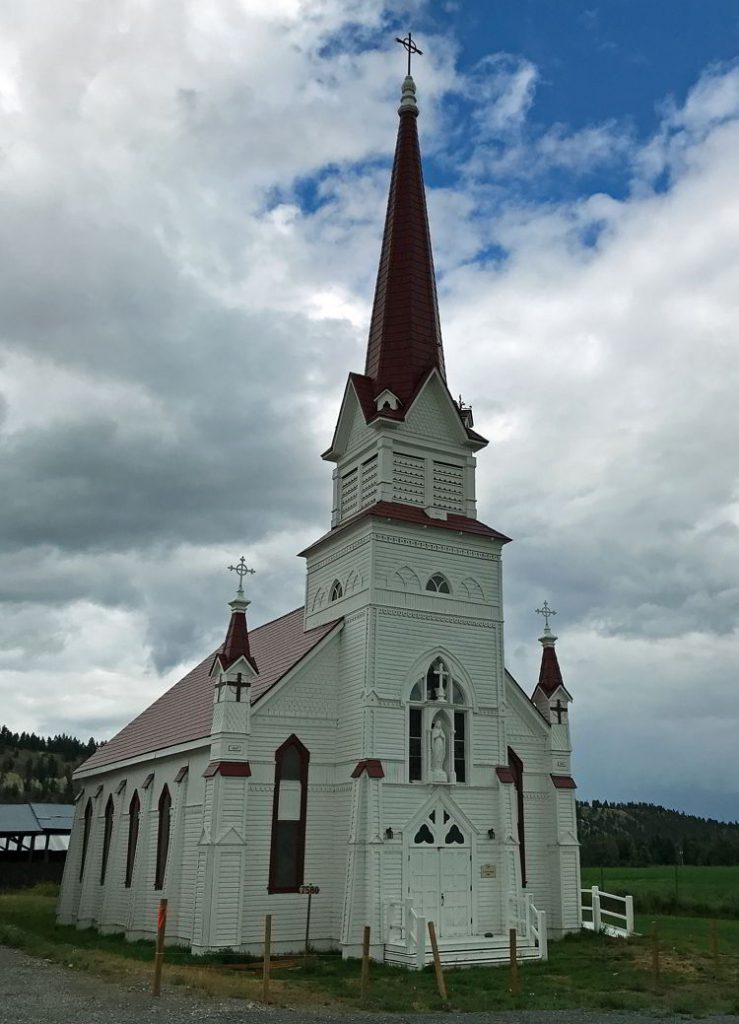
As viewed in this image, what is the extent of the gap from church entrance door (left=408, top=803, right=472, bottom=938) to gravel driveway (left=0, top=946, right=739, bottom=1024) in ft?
30.8

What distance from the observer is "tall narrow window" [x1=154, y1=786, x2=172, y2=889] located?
31766mm

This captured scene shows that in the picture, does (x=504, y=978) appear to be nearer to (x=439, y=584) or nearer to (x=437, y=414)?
(x=439, y=584)

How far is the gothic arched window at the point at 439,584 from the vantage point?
101 ft

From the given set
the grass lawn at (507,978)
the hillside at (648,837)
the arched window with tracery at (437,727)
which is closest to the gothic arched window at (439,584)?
the arched window with tracery at (437,727)

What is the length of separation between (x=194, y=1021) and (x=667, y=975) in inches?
466

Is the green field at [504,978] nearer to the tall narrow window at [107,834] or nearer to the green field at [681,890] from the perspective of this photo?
the tall narrow window at [107,834]

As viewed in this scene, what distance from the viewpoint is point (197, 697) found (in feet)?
122

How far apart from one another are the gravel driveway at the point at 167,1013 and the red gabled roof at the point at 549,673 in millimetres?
15719

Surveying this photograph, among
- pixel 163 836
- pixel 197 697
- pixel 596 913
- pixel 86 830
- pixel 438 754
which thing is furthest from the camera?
pixel 86 830

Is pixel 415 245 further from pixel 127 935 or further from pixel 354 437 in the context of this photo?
pixel 127 935

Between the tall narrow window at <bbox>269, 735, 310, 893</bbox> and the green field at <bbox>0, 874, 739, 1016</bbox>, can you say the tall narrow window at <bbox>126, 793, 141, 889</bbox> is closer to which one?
the green field at <bbox>0, 874, 739, 1016</bbox>

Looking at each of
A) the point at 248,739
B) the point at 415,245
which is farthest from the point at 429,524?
the point at 415,245

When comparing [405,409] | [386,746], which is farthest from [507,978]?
[405,409]

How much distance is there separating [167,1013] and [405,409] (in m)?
20.2
